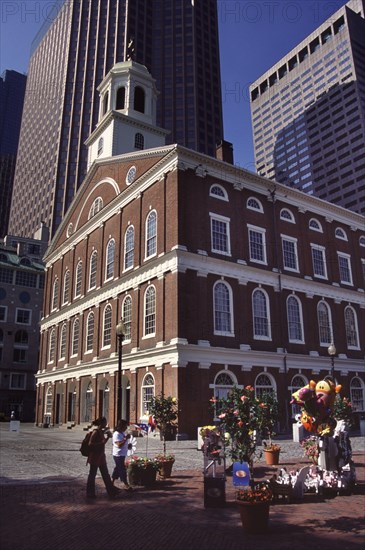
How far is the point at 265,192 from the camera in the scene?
34844mm

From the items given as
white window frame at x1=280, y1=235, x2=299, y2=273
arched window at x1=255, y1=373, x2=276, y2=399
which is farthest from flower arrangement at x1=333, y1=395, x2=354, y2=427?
white window frame at x1=280, y1=235, x2=299, y2=273

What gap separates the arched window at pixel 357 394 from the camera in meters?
35.6

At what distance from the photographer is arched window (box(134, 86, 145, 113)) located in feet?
146

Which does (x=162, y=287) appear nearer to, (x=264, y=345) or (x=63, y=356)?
(x=264, y=345)

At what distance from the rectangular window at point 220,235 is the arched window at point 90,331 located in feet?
41.5

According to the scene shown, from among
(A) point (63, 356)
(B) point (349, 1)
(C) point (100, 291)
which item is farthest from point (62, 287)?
(B) point (349, 1)

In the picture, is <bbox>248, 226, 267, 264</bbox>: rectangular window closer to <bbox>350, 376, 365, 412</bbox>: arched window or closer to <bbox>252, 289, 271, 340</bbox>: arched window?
<bbox>252, 289, 271, 340</bbox>: arched window

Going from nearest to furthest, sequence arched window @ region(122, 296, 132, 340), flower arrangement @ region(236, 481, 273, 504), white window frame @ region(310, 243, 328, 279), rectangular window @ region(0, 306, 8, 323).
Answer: flower arrangement @ region(236, 481, 273, 504) → arched window @ region(122, 296, 132, 340) → white window frame @ region(310, 243, 328, 279) → rectangular window @ region(0, 306, 8, 323)

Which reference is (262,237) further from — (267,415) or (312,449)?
(312,449)

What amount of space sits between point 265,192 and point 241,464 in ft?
87.9

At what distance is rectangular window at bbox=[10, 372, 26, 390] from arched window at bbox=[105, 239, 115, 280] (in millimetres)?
32854

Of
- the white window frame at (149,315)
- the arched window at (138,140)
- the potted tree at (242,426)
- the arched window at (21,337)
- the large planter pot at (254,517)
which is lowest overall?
the large planter pot at (254,517)

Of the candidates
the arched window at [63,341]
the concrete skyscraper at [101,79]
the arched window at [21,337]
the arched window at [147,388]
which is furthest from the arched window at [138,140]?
the concrete skyscraper at [101,79]

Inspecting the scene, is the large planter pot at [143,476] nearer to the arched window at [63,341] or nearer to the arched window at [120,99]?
→ the arched window at [63,341]
